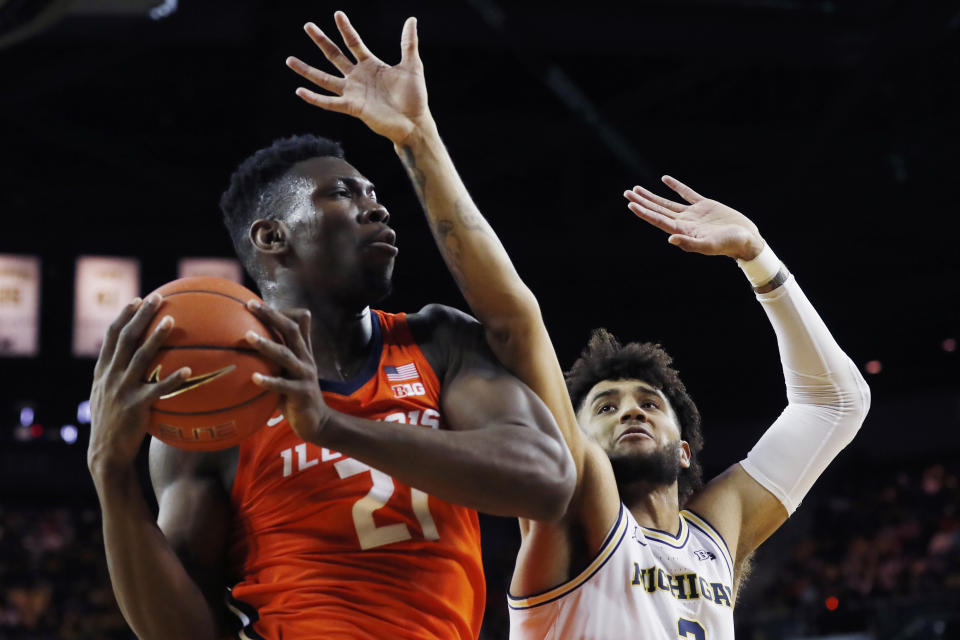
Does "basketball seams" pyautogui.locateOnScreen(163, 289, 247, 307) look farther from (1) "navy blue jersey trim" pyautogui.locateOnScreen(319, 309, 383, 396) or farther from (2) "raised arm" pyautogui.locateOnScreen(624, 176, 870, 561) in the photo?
(2) "raised arm" pyautogui.locateOnScreen(624, 176, 870, 561)

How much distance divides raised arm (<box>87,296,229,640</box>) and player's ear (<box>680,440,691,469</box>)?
85.1 inches

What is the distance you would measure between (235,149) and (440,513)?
36.4 ft

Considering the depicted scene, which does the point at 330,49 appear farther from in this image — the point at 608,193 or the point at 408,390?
the point at 608,193

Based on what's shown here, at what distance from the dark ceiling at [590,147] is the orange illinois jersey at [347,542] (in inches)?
266

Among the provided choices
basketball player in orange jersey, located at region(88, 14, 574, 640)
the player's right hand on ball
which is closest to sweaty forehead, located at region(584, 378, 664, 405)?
basketball player in orange jersey, located at region(88, 14, 574, 640)

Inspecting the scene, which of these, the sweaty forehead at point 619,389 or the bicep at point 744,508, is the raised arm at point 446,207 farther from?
the bicep at point 744,508

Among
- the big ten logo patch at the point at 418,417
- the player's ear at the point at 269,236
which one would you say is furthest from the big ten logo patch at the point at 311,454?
the player's ear at the point at 269,236

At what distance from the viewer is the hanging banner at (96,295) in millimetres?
13070

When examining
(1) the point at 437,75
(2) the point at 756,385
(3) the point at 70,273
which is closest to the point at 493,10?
(1) the point at 437,75

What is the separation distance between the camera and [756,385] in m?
15.8

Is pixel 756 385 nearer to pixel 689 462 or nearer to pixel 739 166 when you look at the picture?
pixel 739 166

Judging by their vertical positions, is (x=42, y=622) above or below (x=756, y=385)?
below

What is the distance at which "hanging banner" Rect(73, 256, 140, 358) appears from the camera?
42.9 ft

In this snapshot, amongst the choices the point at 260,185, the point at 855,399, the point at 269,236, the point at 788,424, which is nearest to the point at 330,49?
the point at 260,185
